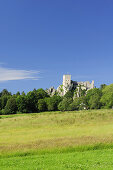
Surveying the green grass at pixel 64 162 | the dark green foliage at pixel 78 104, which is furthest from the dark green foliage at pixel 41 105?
the green grass at pixel 64 162

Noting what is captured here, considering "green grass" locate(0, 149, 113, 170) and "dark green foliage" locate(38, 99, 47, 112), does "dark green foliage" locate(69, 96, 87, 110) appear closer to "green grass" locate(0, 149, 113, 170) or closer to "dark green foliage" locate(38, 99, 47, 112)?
"dark green foliage" locate(38, 99, 47, 112)

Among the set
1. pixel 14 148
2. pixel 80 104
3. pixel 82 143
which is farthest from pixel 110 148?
pixel 80 104

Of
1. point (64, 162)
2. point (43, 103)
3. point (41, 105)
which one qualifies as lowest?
point (64, 162)

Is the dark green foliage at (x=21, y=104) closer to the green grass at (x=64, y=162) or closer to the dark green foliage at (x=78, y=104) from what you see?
the dark green foliage at (x=78, y=104)

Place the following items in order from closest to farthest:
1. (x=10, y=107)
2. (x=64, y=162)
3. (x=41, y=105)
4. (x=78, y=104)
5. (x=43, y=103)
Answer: (x=64, y=162) → (x=78, y=104) → (x=10, y=107) → (x=41, y=105) → (x=43, y=103)

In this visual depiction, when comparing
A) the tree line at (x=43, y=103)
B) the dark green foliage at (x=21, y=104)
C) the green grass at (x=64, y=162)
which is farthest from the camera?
the dark green foliage at (x=21, y=104)

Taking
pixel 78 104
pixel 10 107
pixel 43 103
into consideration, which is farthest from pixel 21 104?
pixel 78 104

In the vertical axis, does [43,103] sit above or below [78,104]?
above

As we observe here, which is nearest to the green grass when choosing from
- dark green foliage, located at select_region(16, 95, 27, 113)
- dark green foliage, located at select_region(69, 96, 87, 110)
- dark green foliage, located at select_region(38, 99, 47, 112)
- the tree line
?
the tree line

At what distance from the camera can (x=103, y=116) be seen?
1801 inches

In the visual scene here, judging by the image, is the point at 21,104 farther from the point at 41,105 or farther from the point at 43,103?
the point at 43,103

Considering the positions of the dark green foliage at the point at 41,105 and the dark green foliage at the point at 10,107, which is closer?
the dark green foliage at the point at 10,107

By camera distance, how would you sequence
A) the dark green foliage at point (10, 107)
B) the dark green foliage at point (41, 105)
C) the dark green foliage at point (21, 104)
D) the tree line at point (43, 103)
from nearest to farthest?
1. the tree line at point (43, 103)
2. the dark green foliage at point (10, 107)
3. the dark green foliage at point (21, 104)
4. the dark green foliage at point (41, 105)

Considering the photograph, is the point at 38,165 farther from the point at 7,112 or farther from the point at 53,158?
the point at 7,112
